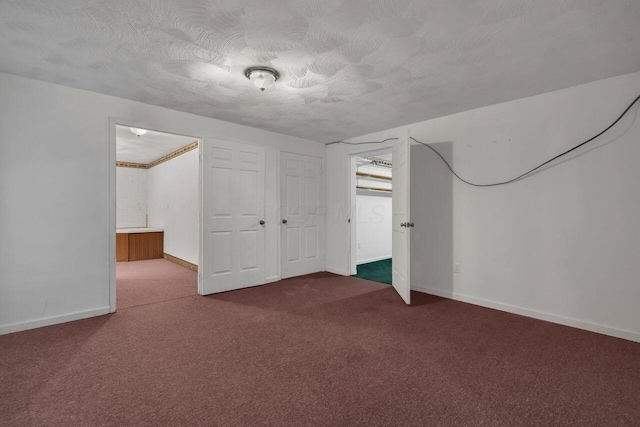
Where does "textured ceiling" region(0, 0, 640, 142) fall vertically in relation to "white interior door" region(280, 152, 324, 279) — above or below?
above

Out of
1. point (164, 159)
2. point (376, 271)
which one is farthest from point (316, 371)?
point (164, 159)

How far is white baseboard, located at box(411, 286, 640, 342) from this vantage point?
2.60m

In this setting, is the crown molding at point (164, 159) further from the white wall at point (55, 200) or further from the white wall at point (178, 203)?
the white wall at point (55, 200)

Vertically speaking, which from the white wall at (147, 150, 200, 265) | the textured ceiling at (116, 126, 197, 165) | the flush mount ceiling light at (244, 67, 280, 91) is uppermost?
the textured ceiling at (116, 126, 197, 165)

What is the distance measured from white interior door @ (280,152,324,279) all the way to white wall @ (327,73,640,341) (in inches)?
→ 71.6

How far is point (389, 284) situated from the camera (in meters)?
4.42

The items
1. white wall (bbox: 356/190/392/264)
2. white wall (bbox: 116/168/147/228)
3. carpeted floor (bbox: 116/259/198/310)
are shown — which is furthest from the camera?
white wall (bbox: 116/168/147/228)

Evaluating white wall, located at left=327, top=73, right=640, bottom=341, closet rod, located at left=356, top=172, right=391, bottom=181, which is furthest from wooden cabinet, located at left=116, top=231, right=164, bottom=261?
white wall, located at left=327, top=73, right=640, bottom=341

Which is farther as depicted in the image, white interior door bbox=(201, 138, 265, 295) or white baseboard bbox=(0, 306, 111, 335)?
white interior door bbox=(201, 138, 265, 295)

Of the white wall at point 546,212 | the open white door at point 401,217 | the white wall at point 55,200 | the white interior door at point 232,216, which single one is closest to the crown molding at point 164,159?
the white interior door at point 232,216

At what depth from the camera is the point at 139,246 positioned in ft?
21.2

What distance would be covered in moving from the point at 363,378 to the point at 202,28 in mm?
2535

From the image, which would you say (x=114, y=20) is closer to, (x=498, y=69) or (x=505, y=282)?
(x=498, y=69)

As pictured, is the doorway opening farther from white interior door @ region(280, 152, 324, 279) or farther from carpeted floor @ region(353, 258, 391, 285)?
white interior door @ region(280, 152, 324, 279)
